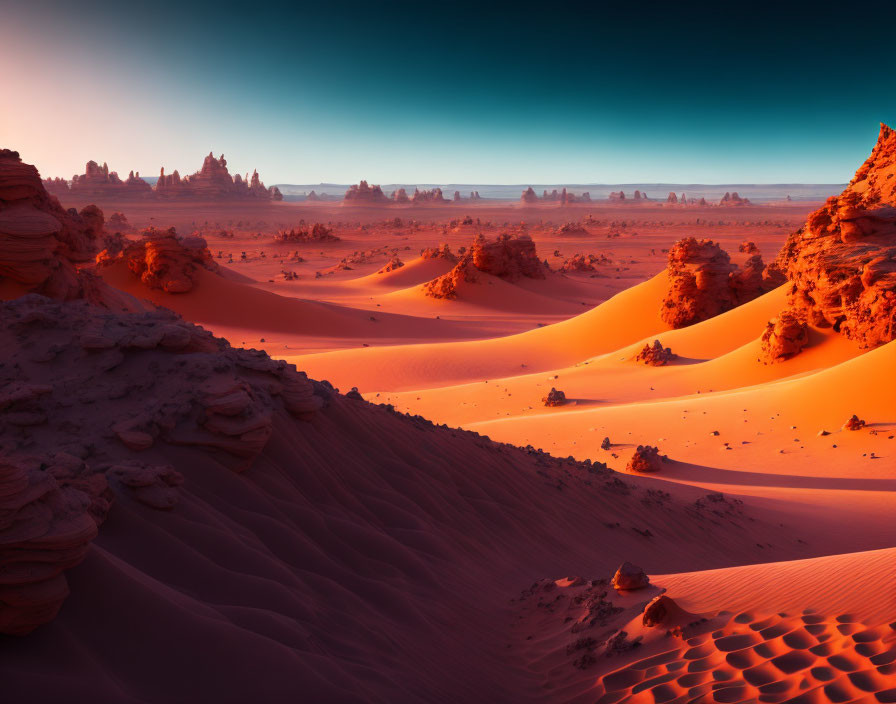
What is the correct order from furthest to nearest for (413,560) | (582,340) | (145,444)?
(582,340), (413,560), (145,444)

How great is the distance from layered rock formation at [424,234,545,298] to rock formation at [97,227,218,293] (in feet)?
41.8

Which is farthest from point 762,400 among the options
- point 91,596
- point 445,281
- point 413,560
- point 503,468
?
point 445,281

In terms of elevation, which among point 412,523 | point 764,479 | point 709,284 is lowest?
point 764,479

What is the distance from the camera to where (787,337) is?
1495 centimetres

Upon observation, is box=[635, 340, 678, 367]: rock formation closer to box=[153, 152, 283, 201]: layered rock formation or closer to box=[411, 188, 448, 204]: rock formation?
box=[153, 152, 283, 201]: layered rock formation

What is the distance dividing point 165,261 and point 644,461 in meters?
21.4

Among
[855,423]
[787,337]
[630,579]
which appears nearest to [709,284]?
[787,337]

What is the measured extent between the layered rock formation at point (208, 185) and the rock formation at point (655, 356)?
104978mm

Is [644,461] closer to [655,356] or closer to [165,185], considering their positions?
[655,356]

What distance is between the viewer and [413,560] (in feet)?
15.7

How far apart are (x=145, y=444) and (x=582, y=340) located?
66.9ft

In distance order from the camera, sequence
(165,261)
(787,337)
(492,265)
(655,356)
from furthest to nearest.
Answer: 1. (492,265)
2. (165,261)
3. (655,356)
4. (787,337)

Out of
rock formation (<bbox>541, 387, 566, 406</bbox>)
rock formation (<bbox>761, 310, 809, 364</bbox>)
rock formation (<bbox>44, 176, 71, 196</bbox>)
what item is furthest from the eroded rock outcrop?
rock formation (<bbox>44, 176, 71, 196</bbox>)

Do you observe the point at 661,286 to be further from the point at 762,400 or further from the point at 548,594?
the point at 548,594
